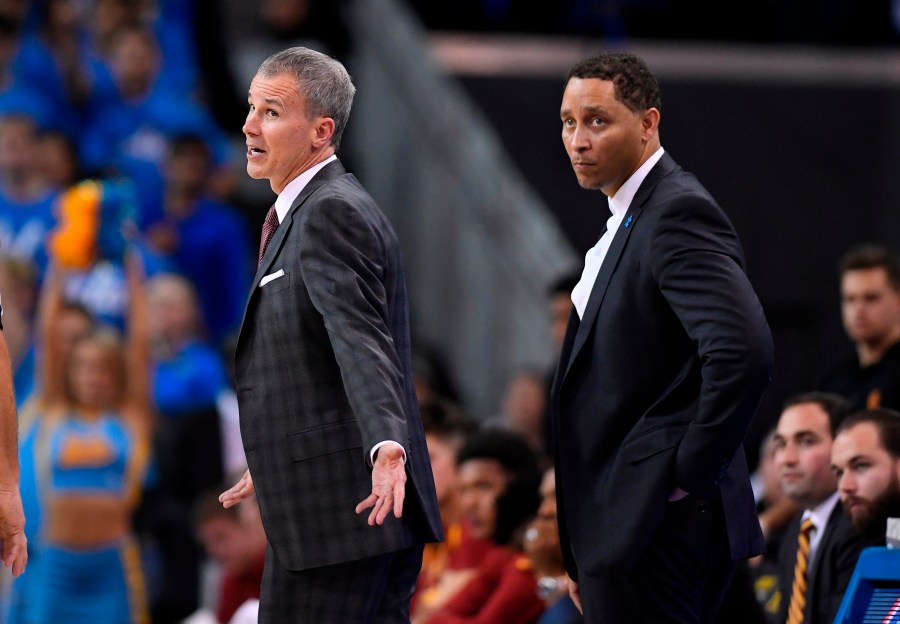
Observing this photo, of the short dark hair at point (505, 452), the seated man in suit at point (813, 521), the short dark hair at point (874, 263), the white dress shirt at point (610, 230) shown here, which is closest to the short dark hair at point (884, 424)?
the seated man in suit at point (813, 521)

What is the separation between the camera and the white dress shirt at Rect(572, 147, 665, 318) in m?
4.25

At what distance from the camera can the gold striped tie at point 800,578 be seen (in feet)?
17.0

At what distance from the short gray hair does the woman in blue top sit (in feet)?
14.0

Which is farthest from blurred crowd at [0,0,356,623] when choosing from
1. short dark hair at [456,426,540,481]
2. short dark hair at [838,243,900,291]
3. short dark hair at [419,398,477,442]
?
short dark hair at [838,243,900,291]

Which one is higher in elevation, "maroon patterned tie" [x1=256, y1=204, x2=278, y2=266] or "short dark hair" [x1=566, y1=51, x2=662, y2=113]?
"short dark hair" [x1=566, y1=51, x2=662, y2=113]

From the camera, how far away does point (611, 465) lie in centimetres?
414

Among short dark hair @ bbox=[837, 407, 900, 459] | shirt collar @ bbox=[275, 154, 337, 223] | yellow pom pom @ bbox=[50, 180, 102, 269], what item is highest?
shirt collar @ bbox=[275, 154, 337, 223]

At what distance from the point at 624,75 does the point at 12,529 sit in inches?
72.9

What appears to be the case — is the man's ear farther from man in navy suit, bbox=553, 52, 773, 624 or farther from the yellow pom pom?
the yellow pom pom

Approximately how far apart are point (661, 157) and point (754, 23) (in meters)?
8.47

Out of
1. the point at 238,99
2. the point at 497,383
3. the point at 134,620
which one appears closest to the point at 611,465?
the point at 134,620

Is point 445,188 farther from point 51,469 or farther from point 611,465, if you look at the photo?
point 611,465

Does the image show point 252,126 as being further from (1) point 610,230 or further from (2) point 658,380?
(2) point 658,380

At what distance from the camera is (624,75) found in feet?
13.8
